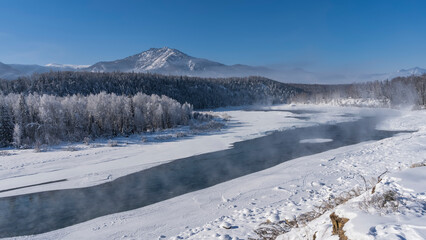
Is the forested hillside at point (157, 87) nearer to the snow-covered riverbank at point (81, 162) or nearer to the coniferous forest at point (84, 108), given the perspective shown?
the coniferous forest at point (84, 108)

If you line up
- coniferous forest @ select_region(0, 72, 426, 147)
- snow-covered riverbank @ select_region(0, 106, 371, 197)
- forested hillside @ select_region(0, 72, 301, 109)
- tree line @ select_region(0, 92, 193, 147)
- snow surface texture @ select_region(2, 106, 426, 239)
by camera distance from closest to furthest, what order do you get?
snow surface texture @ select_region(2, 106, 426, 239)
snow-covered riverbank @ select_region(0, 106, 371, 197)
tree line @ select_region(0, 92, 193, 147)
coniferous forest @ select_region(0, 72, 426, 147)
forested hillside @ select_region(0, 72, 301, 109)

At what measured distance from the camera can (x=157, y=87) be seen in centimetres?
13000

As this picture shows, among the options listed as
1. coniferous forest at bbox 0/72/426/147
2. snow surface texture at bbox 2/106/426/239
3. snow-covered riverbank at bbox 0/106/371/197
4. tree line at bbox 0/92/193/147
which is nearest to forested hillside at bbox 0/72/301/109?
coniferous forest at bbox 0/72/426/147

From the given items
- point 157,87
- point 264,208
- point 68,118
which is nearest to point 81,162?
point 264,208

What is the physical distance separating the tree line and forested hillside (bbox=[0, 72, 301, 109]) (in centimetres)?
2834

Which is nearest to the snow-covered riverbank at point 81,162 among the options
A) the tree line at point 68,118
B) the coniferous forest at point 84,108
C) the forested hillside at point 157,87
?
the tree line at point 68,118

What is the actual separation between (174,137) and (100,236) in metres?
30.4

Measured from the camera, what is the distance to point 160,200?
14188 mm

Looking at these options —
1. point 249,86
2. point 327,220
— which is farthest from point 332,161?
point 249,86

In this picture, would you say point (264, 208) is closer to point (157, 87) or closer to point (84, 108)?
point (84, 108)

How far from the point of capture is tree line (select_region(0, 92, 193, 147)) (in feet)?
122

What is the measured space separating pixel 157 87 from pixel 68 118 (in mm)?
89072

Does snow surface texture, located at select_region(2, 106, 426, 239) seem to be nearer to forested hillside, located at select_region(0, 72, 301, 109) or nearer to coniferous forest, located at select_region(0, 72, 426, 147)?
coniferous forest, located at select_region(0, 72, 426, 147)

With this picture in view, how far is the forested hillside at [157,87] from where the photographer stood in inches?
3794
